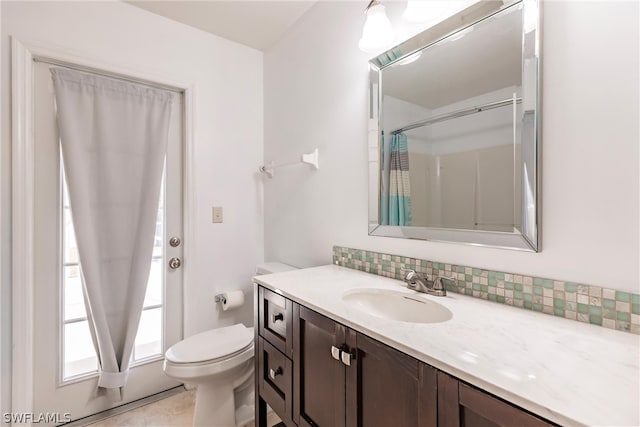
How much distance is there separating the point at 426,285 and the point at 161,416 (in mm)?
1655

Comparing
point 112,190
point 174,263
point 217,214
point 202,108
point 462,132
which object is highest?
point 202,108

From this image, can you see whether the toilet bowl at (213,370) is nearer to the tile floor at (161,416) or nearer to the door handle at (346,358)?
the tile floor at (161,416)

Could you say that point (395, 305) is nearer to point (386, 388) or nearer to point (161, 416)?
point (386, 388)

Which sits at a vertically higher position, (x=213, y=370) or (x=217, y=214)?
(x=217, y=214)

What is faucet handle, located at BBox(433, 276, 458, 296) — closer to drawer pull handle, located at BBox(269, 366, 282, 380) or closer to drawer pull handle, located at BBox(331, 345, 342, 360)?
drawer pull handle, located at BBox(331, 345, 342, 360)

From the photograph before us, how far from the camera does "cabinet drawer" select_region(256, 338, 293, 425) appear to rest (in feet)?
3.54

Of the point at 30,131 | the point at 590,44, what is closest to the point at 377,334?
the point at 590,44

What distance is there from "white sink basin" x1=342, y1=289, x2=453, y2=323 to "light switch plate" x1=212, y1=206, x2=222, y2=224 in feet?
4.10

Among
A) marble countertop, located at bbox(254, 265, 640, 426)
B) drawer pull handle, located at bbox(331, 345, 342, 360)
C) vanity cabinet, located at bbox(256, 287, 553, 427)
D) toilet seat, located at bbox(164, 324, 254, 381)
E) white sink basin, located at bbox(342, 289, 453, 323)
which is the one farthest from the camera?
toilet seat, located at bbox(164, 324, 254, 381)

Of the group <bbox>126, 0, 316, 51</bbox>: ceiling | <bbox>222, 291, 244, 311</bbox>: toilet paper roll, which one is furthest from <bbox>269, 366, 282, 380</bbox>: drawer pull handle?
<bbox>126, 0, 316, 51</bbox>: ceiling

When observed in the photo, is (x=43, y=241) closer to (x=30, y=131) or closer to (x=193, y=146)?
(x=30, y=131)

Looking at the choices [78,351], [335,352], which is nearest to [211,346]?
[78,351]

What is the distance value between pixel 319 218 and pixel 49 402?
A: 1.73 meters

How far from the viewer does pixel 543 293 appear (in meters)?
0.85
